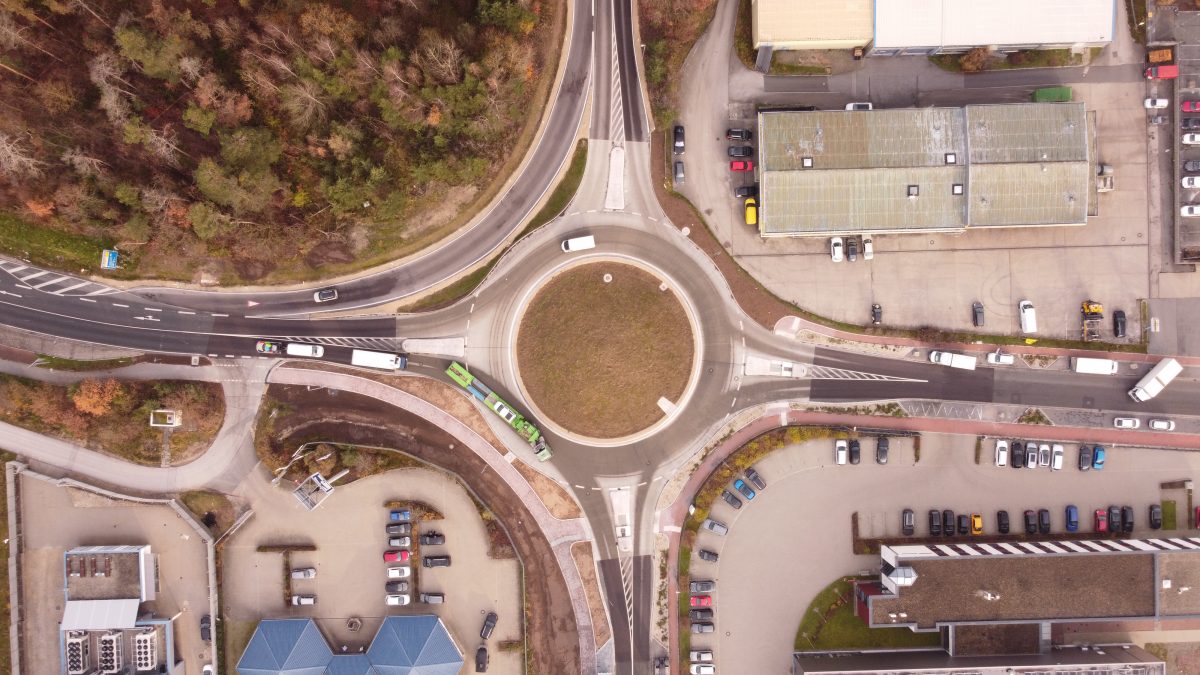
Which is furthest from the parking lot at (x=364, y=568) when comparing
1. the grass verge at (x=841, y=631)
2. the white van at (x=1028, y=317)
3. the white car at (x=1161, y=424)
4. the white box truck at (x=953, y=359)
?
the white car at (x=1161, y=424)

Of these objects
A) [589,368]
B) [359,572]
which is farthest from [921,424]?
[359,572]

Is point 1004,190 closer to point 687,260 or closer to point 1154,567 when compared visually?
point 687,260

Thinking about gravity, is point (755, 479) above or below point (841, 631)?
above

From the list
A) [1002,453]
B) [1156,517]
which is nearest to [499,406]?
[1002,453]

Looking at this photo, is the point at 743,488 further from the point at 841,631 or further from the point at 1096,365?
the point at 1096,365

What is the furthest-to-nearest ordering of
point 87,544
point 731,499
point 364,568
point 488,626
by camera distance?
point 364,568 < point 87,544 < point 488,626 < point 731,499

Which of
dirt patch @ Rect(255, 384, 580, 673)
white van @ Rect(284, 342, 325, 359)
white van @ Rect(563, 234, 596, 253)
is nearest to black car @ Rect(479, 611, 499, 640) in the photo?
dirt patch @ Rect(255, 384, 580, 673)

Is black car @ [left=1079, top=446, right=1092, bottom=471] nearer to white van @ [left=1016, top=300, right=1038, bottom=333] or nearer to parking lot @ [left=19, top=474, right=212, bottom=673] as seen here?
white van @ [left=1016, top=300, right=1038, bottom=333]

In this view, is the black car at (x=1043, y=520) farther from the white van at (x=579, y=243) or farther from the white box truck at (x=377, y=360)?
the white box truck at (x=377, y=360)
